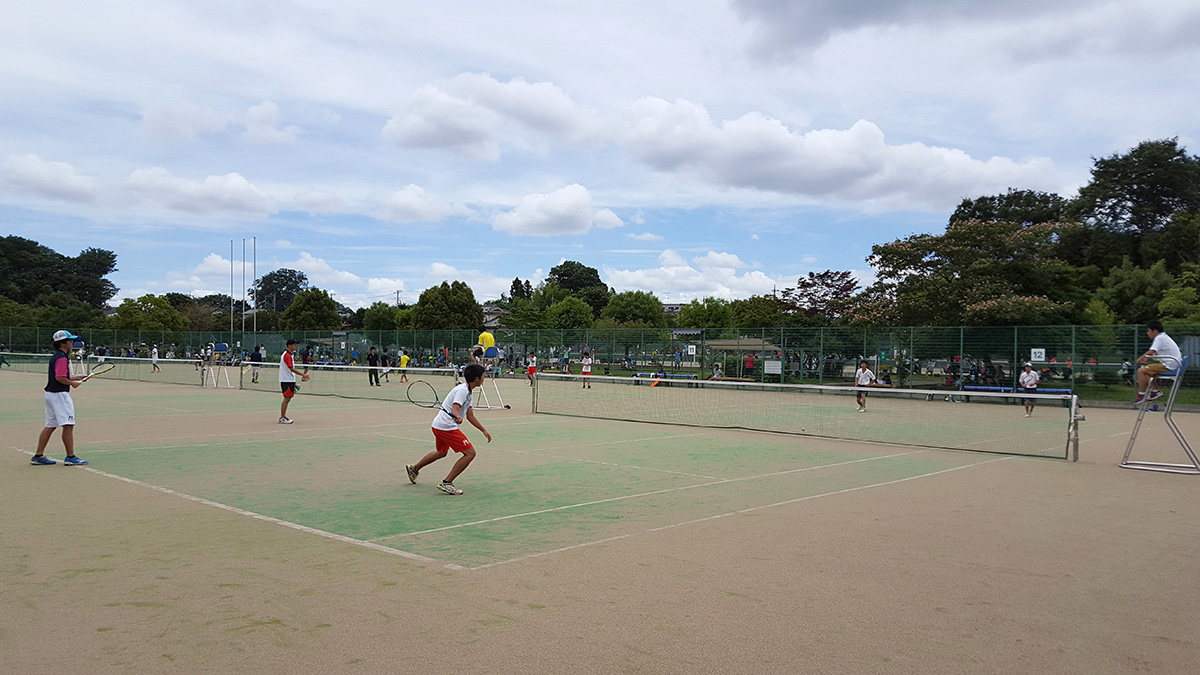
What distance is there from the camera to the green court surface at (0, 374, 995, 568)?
802cm

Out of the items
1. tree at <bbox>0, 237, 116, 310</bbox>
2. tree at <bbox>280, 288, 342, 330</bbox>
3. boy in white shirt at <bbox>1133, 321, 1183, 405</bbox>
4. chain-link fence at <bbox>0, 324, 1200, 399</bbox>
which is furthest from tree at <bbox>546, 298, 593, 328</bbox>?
boy in white shirt at <bbox>1133, 321, 1183, 405</bbox>

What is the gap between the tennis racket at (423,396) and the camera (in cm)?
2409

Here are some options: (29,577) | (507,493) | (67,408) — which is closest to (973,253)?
(507,493)

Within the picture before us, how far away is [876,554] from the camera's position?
22.9 ft

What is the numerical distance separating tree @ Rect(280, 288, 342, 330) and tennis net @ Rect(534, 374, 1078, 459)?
62451 mm

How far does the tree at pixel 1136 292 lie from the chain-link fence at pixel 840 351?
17.1 metres

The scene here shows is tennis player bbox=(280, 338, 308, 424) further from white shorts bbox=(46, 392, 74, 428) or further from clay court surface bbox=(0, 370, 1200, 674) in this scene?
white shorts bbox=(46, 392, 74, 428)

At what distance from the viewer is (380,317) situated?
110m

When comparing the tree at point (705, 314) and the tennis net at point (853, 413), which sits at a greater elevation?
the tree at point (705, 314)

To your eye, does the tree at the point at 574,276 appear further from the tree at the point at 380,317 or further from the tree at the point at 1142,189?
the tree at the point at 1142,189

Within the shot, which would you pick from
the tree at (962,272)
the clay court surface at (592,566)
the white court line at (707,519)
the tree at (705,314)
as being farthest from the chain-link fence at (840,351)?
the tree at (705,314)

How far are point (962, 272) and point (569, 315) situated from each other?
53372mm

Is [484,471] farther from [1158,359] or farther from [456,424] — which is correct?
[1158,359]

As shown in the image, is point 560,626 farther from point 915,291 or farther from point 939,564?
point 915,291
